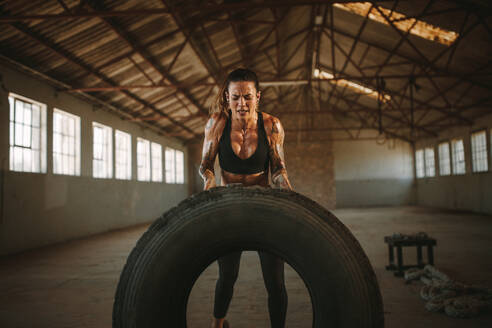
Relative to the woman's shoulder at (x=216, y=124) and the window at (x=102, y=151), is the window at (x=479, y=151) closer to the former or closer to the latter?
the window at (x=102, y=151)

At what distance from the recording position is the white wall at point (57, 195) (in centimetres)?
672

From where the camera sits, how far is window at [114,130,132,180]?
37.4ft

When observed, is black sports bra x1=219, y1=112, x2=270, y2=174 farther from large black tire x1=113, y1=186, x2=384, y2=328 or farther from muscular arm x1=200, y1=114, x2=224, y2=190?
large black tire x1=113, y1=186, x2=384, y2=328

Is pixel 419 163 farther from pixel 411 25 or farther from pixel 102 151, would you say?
pixel 102 151

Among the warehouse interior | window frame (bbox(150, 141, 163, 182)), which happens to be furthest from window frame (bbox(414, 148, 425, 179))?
window frame (bbox(150, 141, 163, 182))

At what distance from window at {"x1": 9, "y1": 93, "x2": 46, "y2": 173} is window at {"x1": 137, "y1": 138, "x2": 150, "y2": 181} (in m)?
5.22

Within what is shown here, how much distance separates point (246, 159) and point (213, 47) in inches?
319

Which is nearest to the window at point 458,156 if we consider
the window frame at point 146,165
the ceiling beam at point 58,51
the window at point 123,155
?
the window frame at point 146,165

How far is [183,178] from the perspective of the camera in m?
18.0

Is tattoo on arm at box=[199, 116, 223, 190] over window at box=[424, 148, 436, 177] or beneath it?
beneath

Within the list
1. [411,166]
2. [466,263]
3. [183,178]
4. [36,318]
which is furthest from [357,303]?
[411,166]

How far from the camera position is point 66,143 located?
8.71m

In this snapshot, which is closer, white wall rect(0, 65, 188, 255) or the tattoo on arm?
the tattoo on arm

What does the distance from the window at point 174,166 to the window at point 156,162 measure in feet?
2.86
